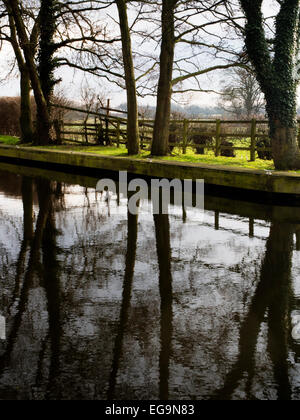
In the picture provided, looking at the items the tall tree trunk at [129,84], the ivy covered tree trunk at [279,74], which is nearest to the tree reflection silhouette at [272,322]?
the ivy covered tree trunk at [279,74]

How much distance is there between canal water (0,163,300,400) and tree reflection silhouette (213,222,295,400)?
1 centimetres

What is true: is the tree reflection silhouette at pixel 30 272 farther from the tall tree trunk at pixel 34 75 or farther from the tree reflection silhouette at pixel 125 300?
the tall tree trunk at pixel 34 75

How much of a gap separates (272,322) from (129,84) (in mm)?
15810

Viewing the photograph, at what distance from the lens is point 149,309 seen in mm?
5016

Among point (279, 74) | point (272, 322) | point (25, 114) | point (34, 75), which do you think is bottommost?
point (272, 322)

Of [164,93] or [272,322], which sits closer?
[272,322]

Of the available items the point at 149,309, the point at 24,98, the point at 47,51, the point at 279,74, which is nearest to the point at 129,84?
the point at 47,51

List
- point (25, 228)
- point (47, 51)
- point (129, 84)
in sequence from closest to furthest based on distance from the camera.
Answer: point (25, 228) → point (129, 84) → point (47, 51)

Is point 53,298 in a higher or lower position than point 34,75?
lower

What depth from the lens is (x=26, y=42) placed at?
22.9 meters

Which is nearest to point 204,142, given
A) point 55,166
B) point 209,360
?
point 55,166

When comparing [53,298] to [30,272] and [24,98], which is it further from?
[24,98]

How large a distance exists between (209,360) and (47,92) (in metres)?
22.7
